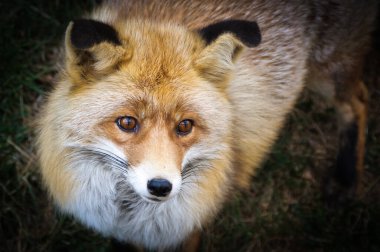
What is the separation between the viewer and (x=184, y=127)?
2.24 meters

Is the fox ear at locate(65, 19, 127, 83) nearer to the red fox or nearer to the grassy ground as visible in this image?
the red fox

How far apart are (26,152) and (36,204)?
422 millimetres

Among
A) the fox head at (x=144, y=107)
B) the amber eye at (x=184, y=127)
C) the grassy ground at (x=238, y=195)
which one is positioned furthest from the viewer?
the grassy ground at (x=238, y=195)

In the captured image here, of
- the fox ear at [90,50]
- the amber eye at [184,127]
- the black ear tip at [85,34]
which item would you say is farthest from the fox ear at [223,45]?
the black ear tip at [85,34]

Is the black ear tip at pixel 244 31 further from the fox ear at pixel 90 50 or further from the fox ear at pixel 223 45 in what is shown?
the fox ear at pixel 90 50

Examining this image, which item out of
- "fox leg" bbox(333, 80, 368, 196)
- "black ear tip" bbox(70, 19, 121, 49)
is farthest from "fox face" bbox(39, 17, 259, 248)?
"fox leg" bbox(333, 80, 368, 196)

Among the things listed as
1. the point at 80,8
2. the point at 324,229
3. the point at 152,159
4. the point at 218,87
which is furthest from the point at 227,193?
the point at 80,8

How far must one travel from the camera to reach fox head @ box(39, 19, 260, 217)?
2080mm

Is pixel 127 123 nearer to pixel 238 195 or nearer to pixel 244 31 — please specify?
pixel 244 31

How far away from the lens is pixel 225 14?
2.88m

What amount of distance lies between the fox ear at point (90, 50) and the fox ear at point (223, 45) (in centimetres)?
40

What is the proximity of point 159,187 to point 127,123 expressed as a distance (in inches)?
13.5

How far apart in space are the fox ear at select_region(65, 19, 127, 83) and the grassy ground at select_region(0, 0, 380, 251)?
1627mm

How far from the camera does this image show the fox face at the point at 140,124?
6.86ft
